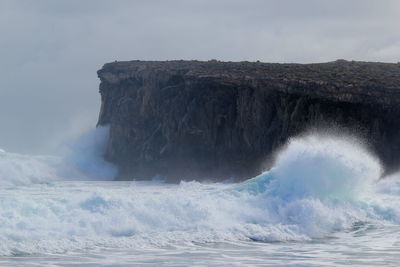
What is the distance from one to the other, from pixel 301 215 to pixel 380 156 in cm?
1649

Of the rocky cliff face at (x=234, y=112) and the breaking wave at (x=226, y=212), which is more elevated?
the rocky cliff face at (x=234, y=112)

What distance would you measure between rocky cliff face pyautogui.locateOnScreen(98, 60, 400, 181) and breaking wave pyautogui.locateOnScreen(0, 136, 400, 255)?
1133 cm

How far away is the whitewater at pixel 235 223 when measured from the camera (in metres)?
20.3

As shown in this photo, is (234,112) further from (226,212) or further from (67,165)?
(226,212)

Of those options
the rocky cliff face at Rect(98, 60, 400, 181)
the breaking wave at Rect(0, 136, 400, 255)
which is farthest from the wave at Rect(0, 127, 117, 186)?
the breaking wave at Rect(0, 136, 400, 255)

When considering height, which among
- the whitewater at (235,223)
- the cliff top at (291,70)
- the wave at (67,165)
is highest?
the cliff top at (291,70)

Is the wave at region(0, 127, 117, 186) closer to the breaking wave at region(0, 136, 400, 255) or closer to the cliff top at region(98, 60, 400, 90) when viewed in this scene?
the cliff top at region(98, 60, 400, 90)

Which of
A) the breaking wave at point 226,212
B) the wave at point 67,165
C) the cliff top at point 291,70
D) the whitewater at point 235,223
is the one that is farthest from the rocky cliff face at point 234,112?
the breaking wave at point 226,212

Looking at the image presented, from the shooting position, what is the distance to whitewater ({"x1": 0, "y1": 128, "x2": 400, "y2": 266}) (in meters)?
20.3

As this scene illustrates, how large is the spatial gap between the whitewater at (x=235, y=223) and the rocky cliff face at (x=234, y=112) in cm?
996

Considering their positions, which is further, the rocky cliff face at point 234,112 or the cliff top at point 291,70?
the cliff top at point 291,70

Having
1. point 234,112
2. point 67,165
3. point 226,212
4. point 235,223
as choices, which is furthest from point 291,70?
point 235,223

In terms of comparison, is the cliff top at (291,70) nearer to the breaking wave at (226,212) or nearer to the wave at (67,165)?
the wave at (67,165)

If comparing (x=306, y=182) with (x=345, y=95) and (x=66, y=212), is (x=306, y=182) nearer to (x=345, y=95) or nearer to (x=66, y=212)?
(x=66, y=212)
